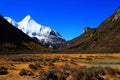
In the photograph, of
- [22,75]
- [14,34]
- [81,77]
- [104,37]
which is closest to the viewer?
[81,77]

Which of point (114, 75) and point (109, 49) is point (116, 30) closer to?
point (109, 49)

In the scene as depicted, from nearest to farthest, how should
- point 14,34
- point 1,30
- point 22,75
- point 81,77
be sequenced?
point 81,77, point 22,75, point 1,30, point 14,34

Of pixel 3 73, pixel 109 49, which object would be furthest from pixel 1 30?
pixel 3 73

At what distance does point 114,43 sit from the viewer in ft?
588

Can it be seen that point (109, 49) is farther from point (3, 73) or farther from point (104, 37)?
point (3, 73)

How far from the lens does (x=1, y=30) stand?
577 feet

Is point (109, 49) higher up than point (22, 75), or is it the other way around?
point (109, 49)

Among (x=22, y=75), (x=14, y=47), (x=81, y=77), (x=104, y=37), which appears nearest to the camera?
(x=81, y=77)

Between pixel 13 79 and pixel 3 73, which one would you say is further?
pixel 3 73

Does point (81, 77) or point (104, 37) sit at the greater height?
point (104, 37)

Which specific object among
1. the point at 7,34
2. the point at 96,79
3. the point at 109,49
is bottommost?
the point at 96,79

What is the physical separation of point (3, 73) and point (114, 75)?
11096 millimetres

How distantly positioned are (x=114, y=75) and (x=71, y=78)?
5690 millimetres

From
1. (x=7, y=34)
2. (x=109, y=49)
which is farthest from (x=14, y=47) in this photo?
(x=109, y=49)
